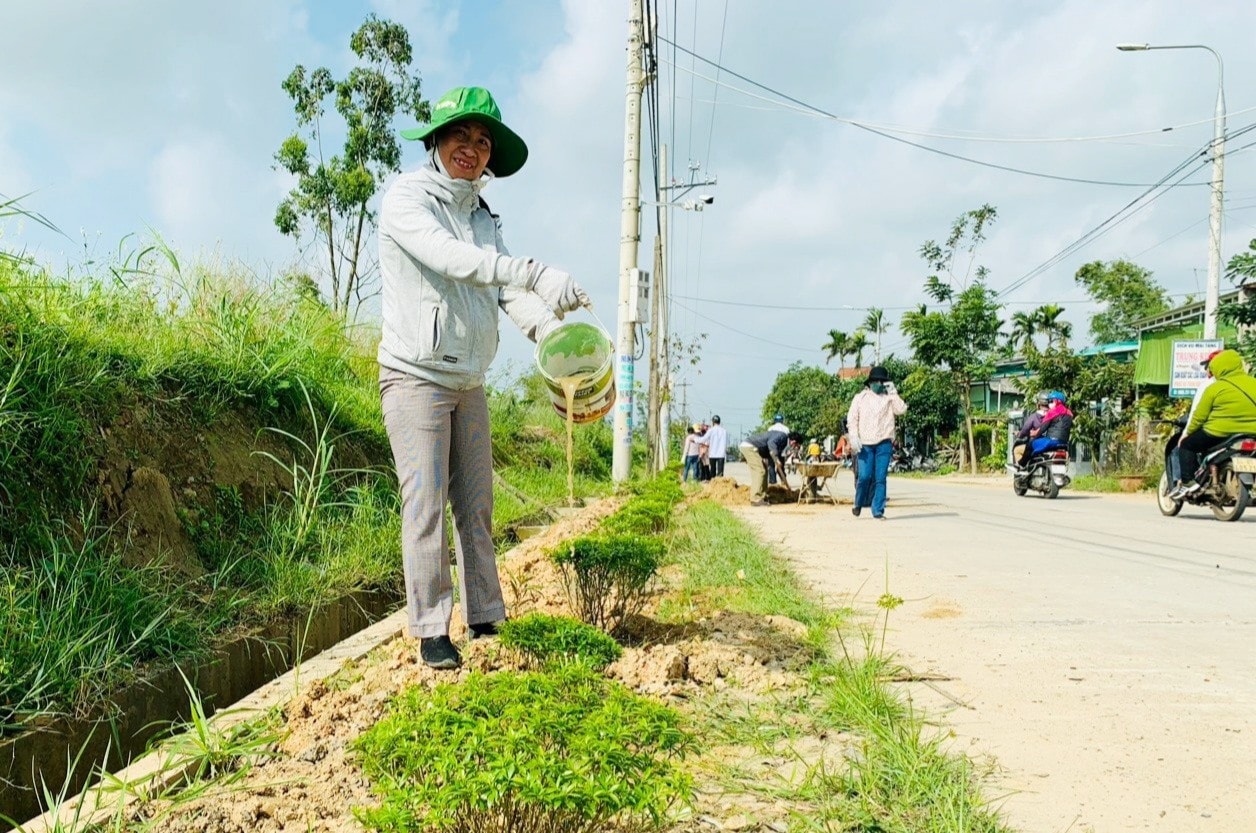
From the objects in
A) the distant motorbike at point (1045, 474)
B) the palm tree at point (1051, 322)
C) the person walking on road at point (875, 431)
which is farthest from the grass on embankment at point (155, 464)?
the palm tree at point (1051, 322)

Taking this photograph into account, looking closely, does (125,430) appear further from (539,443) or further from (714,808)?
(539,443)

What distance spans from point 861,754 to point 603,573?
4.78 ft

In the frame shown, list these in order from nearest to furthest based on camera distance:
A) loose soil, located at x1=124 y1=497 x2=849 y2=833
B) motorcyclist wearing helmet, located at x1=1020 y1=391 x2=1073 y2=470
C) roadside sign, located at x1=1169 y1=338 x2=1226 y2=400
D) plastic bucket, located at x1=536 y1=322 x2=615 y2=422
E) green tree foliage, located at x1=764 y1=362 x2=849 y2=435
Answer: loose soil, located at x1=124 y1=497 x2=849 y2=833
plastic bucket, located at x1=536 y1=322 x2=615 y2=422
motorcyclist wearing helmet, located at x1=1020 y1=391 x2=1073 y2=470
roadside sign, located at x1=1169 y1=338 x2=1226 y2=400
green tree foliage, located at x1=764 y1=362 x2=849 y2=435

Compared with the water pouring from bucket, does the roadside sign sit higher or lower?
higher

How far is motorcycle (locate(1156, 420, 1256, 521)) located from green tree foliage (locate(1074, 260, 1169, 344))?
35.0 meters

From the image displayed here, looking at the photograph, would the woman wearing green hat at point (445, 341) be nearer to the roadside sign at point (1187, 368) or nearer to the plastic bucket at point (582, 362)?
the plastic bucket at point (582, 362)

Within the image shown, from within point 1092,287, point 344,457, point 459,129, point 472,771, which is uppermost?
point 1092,287

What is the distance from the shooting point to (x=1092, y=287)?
1735 inches

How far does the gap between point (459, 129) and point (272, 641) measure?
2458 millimetres

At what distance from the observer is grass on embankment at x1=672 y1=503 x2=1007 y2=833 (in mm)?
2049

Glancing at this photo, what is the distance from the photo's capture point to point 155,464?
15.4ft

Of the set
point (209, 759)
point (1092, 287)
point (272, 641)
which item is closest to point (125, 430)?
point (272, 641)

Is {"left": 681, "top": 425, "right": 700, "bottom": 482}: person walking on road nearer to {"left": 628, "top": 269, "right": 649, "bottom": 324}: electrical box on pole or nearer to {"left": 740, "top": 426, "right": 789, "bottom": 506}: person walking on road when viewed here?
{"left": 740, "top": 426, "right": 789, "bottom": 506}: person walking on road

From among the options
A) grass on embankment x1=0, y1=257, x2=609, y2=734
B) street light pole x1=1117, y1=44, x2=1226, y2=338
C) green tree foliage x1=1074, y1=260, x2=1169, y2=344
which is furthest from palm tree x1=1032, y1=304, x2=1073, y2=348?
grass on embankment x1=0, y1=257, x2=609, y2=734
